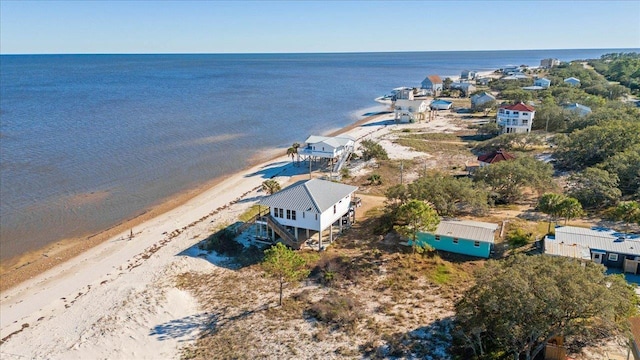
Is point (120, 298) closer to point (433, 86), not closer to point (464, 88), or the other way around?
point (464, 88)

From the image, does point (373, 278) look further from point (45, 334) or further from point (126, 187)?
point (126, 187)

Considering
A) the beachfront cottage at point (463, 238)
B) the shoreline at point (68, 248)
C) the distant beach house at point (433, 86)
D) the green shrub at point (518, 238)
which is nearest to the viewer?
the beachfront cottage at point (463, 238)

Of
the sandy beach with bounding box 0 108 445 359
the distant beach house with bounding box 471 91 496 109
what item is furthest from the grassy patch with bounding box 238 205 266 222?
the distant beach house with bounding box 471 91 496 109

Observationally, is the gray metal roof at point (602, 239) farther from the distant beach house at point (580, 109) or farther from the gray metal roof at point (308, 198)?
the distant beach house at point (580, 109)

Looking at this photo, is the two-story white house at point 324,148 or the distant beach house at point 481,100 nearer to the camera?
the two-story white house at point 324,148

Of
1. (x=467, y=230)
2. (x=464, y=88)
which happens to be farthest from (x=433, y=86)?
(x=467, y=230)

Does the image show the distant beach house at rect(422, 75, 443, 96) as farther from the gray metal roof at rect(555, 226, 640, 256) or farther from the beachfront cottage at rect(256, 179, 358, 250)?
the gray metal roof at rect(555, 226, 640, 256)

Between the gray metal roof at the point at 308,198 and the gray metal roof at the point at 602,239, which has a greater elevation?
the gray metal roof at the point at 308,198

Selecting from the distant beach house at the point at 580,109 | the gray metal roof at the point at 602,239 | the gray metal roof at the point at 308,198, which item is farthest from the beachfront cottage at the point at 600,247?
the distant beach house at the point at 580,109
